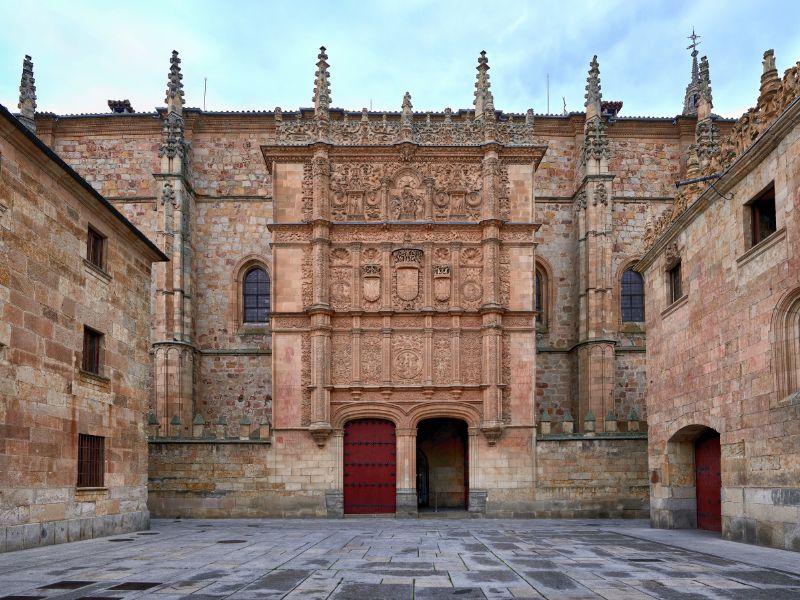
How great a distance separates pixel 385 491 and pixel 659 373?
9.50m

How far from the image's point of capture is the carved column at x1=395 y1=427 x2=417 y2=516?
25.7 meters

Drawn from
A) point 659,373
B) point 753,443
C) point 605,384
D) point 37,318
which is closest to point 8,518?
point 37,318

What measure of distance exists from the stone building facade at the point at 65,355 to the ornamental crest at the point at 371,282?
7.33 m

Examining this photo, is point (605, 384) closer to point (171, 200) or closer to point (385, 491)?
point (385, 491)

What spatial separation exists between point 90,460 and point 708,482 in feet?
46.7

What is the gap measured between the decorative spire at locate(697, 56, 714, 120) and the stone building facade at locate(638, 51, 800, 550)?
13470 millimetres

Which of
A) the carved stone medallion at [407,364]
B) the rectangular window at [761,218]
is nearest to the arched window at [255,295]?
the carved stone medallion at [407,364]

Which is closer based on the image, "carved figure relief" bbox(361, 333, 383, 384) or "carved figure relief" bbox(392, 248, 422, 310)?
"carved figure relief" bbox(361, 333, 383, 384)

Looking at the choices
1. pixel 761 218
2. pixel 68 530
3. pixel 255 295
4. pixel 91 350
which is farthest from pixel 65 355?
pixel 255 295

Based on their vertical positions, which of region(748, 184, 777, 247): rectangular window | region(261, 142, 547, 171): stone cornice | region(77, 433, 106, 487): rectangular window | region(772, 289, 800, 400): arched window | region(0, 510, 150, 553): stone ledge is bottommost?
region(0, 510, 150, 553): stone ledge

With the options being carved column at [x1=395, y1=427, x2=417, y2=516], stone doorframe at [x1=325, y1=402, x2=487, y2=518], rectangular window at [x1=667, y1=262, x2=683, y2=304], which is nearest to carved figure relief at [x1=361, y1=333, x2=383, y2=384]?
stone doorframe at [x1=325, y1=402, x2=487, y2=518]

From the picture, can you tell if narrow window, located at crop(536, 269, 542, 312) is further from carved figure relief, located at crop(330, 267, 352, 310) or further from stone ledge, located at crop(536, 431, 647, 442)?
carved figure relief, located at crop(330, 267, 352, 310)

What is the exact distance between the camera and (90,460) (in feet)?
61.3

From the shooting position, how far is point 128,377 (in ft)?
68.7
